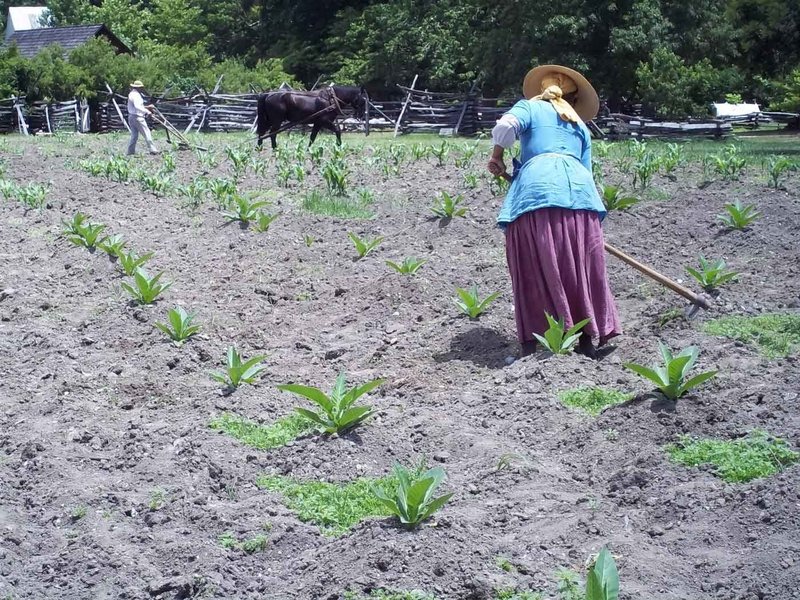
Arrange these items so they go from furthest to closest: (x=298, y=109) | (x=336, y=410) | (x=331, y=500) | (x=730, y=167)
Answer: (x=298, y=109) < (x=730, y=167) < (x=336, y=410) < (x=331, y=500)

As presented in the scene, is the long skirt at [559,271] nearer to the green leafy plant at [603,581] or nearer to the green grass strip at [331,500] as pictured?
the green grass strip at [331,500]

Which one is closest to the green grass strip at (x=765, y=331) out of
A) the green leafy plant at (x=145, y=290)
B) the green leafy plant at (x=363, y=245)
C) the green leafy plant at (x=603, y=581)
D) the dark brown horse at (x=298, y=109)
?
the green leafy plant at (x=603, y=581)

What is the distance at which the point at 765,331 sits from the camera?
255 inches

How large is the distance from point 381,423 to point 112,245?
15.0 ft

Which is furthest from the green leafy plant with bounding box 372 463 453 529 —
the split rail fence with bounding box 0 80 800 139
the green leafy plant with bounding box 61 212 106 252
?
the split rail fence with bounding box 0 80 800 139

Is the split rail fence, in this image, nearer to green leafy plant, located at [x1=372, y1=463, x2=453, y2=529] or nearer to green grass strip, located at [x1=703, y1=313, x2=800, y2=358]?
green grass strip, located at [x1=703, y1=313, x2=800, y2=358]

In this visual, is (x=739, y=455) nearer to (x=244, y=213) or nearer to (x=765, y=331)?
(x=765, y=331)

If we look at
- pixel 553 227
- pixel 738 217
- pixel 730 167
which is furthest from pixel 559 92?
pixel 730 167

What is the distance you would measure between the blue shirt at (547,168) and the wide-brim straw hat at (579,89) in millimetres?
333

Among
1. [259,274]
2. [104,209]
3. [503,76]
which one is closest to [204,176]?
[104,209]

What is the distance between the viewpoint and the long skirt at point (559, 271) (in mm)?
6453

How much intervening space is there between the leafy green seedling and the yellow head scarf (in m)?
4.09

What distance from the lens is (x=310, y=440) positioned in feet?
17.4

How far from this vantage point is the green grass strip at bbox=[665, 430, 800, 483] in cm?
437
